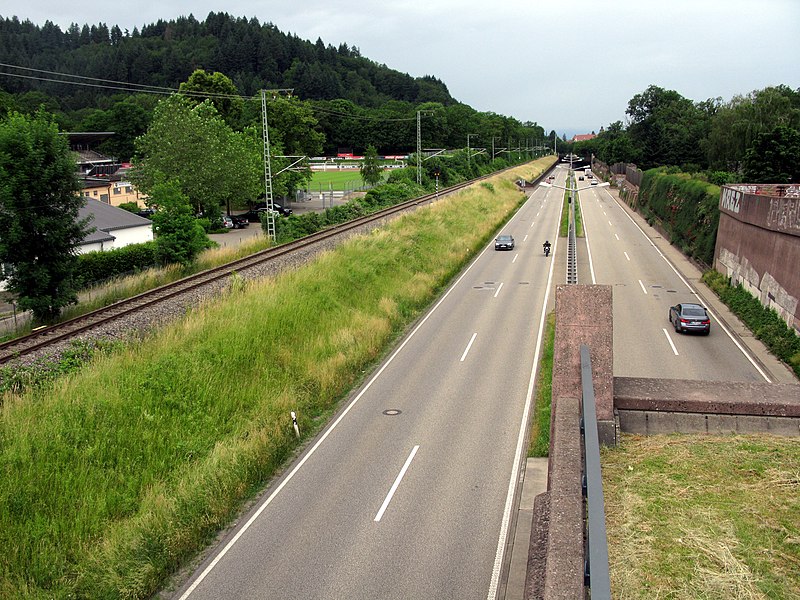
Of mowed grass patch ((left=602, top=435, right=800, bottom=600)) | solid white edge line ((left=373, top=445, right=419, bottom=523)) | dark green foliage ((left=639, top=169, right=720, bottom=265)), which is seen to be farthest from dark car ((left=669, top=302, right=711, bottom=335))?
mowed grass patch ((left=602, top=435, right=800, bottom=600))

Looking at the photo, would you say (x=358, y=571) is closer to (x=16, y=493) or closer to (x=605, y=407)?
(x=605, y=407)

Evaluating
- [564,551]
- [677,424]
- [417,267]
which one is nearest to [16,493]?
[564,551]

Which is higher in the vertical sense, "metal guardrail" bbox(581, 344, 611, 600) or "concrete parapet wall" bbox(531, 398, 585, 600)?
"metal guardrail" bbox(581, 344, 611, 600)

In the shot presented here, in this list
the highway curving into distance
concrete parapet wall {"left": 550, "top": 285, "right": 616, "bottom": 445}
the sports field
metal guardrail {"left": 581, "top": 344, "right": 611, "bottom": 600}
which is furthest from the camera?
the sports field

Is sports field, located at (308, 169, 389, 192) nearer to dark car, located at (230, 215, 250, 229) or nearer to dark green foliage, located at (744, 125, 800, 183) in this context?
dark car, located at (230, 215, 250, 229)

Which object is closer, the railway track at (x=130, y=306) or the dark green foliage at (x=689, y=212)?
the railway track at (x=130, y=306)

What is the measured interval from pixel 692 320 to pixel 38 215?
28322mm

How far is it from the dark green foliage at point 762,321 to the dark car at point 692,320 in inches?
91.2

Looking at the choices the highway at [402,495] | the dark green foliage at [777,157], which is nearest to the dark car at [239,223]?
the highway at [402,495]

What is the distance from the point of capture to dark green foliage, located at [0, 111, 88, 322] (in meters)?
26.1

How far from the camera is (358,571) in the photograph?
1260 cm

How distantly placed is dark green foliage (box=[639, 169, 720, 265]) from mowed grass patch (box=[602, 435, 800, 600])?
3814 centimetres

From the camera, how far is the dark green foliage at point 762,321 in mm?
25578

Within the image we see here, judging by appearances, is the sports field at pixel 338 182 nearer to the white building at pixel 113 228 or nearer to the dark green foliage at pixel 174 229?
the white building at pixel 113 228
